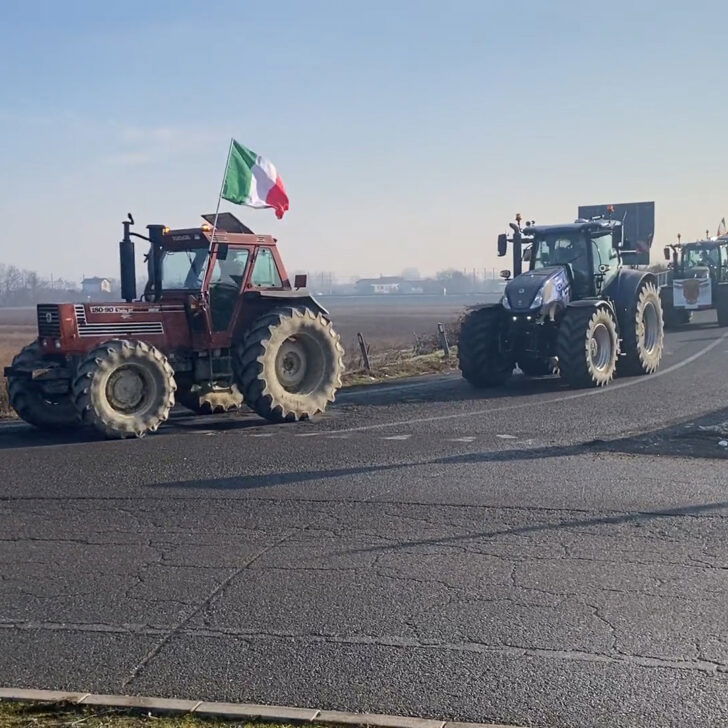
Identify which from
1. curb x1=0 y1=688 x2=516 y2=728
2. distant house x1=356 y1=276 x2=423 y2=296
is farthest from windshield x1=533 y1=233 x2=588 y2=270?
distant house x1=356 y1=276 x2=423 y2=296

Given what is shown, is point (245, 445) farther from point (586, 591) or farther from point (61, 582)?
point (586, 591)

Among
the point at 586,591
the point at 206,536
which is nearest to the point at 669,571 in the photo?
the point at 586,591

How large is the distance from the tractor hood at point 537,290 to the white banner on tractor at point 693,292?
1569cm

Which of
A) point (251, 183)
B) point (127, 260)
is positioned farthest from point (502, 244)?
point (127, 260)

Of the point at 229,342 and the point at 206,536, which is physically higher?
the point at 229,342

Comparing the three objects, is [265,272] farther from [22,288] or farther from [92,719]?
[22,288]

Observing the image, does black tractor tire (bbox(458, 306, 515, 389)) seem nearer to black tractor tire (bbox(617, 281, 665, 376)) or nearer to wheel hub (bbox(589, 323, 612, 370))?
wheel hub (bbox(589, 323, 612, 370))

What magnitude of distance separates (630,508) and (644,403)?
7.11m

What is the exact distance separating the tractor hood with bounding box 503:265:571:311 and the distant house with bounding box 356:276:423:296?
147m

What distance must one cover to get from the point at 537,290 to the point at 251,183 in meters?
5.18

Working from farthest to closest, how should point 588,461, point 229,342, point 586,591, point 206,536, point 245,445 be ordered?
point 229,342, point 245,445, point 588,461, point 206,536, point 586,591

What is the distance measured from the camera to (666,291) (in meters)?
34.0

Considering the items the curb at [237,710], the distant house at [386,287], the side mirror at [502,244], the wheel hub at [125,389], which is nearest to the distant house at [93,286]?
the side mirror at [502,244]

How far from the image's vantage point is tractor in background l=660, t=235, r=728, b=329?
3352 cm
